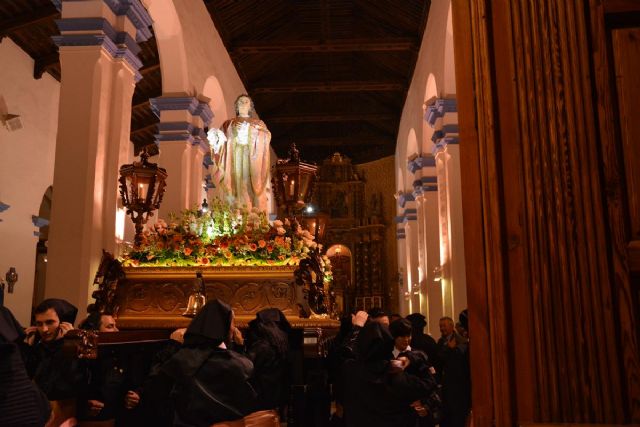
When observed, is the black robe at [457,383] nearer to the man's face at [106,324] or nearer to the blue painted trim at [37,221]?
the man's face at [106,324]

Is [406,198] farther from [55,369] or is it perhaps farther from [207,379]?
[207,379]

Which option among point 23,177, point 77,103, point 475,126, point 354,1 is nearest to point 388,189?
point 354,1

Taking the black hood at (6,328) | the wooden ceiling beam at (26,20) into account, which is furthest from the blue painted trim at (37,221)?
the black hood at (6,328)

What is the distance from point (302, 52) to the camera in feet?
68.9

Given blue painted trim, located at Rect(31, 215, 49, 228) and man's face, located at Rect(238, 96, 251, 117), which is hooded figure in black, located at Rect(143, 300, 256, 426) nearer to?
Answer: man's face, located at Rect(238, 96, 251, 117)

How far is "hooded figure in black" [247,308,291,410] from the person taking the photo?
5.46m

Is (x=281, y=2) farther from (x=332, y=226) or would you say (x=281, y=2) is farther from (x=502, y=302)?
(x=502, y=302)

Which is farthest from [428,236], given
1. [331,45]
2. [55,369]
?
[55,369]

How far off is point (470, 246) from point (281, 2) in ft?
55.6

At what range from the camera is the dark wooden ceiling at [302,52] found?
1516 cm

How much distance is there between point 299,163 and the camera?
837cm

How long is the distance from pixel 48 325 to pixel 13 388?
165cm

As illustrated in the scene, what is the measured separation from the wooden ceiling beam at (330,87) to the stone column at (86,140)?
1160 cm

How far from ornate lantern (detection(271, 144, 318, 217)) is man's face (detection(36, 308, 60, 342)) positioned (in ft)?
13.6
